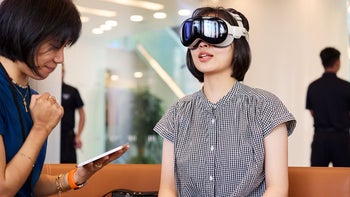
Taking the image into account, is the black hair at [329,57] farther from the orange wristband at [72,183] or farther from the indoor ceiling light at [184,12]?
the orange wristband at [72,183]

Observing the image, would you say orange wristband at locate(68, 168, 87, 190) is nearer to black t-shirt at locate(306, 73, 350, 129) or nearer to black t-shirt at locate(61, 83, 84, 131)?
black t-shirt at locate(61, 83, 84, 131)

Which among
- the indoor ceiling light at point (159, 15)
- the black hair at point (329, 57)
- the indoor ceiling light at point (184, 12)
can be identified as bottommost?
the black hair at point (329, 57)

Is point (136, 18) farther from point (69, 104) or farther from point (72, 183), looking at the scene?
point (72, 183)

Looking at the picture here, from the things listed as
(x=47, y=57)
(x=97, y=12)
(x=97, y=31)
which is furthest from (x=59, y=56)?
(x=97, y=31)

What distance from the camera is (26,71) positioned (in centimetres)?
153

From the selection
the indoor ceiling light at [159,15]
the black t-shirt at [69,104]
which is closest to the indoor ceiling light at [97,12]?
the indoor ceiling light at [159,15]

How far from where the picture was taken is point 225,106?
1.90 metres

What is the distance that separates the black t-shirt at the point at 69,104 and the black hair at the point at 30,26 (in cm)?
370

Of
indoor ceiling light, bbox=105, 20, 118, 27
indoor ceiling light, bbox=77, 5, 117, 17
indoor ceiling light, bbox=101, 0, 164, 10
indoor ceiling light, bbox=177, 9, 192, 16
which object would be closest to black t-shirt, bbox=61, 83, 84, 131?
indoor ceiling light, bbox=77, 5, 117, 17

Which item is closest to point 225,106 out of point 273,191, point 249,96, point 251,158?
point 249,96

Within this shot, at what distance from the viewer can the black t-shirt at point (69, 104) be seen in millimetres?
5152

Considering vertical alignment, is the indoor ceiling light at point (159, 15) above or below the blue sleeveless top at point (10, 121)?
above

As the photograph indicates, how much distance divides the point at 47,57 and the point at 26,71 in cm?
9

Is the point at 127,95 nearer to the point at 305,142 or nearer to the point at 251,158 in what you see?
the point at 305,142
